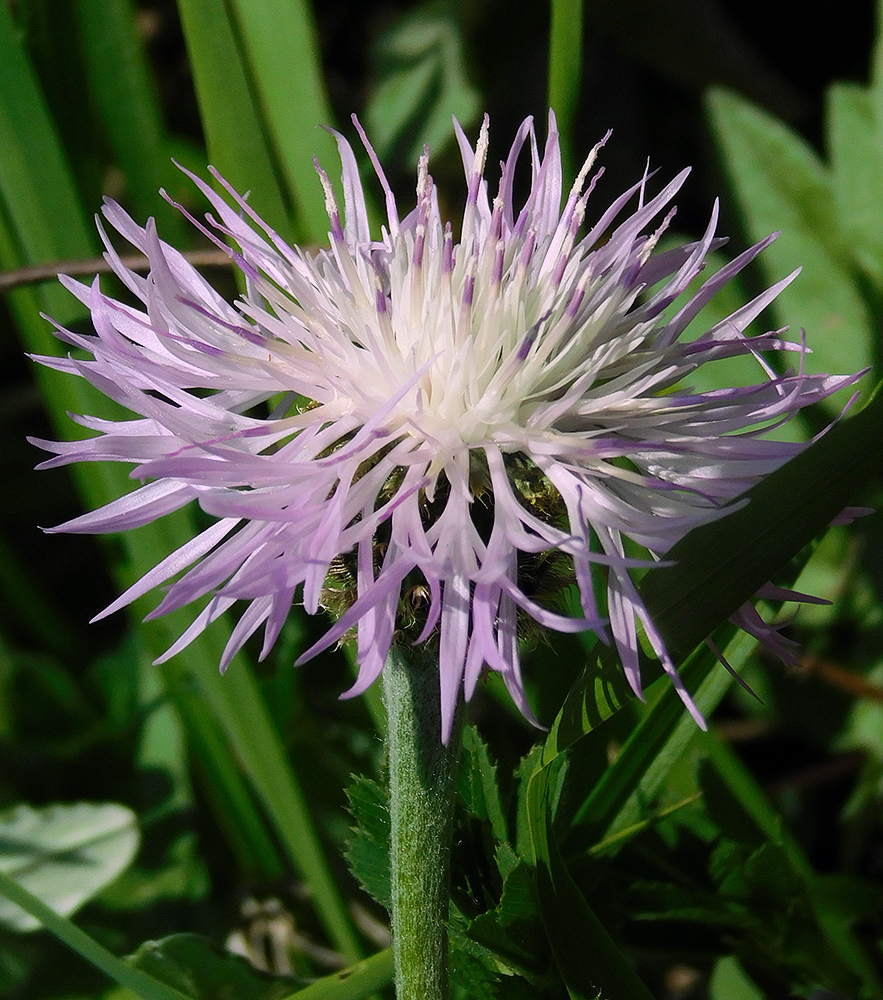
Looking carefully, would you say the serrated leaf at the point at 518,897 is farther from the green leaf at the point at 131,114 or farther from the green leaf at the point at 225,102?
the green leaf at the point at 131,114

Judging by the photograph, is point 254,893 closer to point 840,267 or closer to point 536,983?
point 536,983

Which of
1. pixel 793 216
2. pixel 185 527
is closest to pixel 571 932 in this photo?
pixel 185 527

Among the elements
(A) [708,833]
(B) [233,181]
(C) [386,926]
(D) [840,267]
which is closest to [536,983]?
(A) [708,833]

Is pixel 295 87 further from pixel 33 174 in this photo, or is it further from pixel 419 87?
pixel 419 87

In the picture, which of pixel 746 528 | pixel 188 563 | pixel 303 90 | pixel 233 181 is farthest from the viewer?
pixel 303 90

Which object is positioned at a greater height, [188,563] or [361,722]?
[188,563]

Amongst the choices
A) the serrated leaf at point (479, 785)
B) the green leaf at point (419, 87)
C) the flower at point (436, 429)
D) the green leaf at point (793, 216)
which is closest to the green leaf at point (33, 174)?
the flower at point (436, 429)
